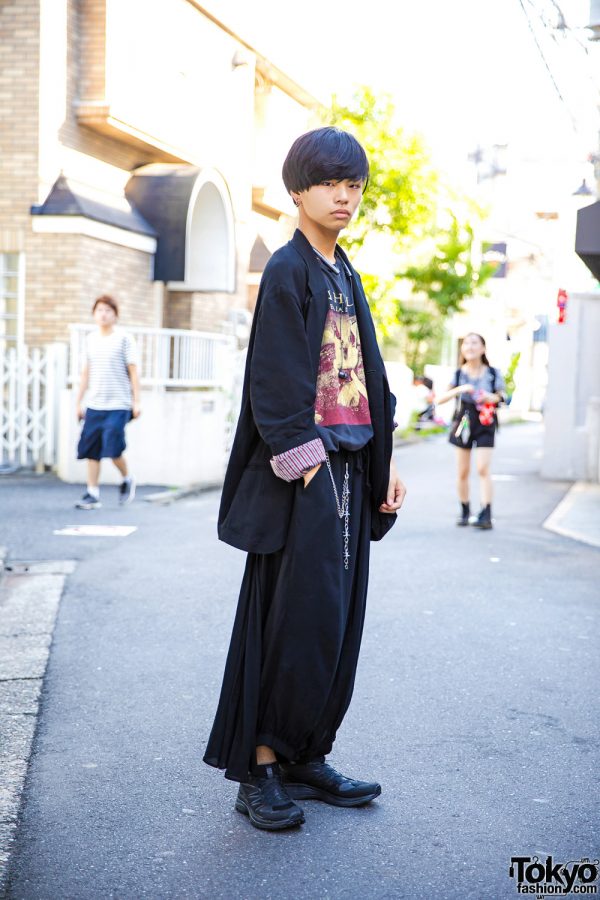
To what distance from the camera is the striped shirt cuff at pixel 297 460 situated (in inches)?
131

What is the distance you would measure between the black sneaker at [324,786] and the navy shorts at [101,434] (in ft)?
24.1

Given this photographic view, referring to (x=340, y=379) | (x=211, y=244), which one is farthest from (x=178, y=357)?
(x=340, y=379)

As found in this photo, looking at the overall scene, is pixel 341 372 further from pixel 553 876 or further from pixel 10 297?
pixel 10 297

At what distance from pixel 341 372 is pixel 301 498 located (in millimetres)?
415

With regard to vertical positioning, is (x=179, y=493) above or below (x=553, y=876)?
below

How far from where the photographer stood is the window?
15.1 m

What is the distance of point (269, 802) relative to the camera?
345 cm

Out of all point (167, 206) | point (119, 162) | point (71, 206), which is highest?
point (119, 162)

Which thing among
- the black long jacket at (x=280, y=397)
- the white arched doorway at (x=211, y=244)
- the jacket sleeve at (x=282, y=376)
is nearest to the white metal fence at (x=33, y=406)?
the white arched doorway at (x=211, y=244)

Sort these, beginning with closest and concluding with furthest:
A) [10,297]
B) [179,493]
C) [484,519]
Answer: [484,519] < [179,493] < [10,297]

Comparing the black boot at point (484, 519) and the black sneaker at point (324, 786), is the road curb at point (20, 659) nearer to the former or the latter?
the black sneaker at point (324, 786)

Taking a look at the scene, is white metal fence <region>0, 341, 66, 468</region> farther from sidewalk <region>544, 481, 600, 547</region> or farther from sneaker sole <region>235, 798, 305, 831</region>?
sneaker sole <region>235, 798, 305, 831</region>

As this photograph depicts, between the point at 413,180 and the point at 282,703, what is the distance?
1941 cm

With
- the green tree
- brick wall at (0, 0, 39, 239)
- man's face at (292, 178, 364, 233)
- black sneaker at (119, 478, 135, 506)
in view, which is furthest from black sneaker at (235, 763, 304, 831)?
the green tree
